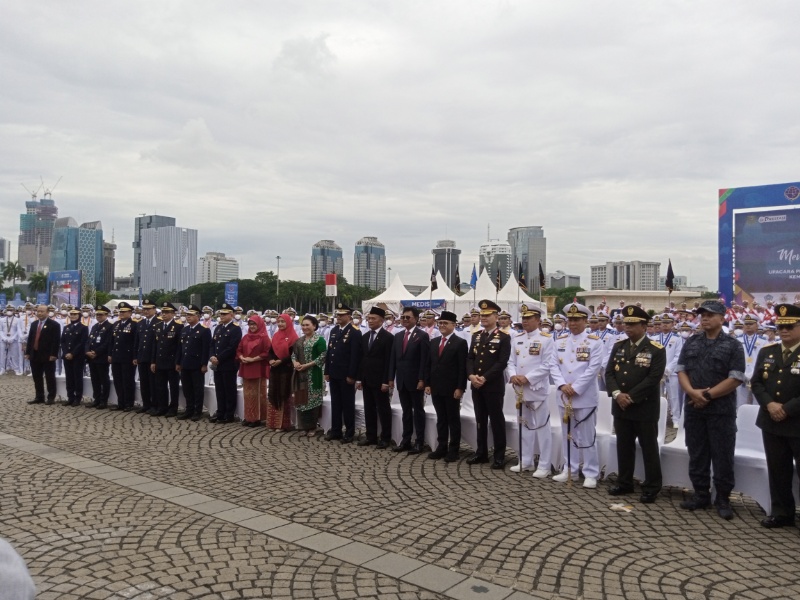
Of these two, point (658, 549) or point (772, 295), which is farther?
point (772, 295)

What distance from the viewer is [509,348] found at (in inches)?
302

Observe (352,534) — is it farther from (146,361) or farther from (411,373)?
(146,361)

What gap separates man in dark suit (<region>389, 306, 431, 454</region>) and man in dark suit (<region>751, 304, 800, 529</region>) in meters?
4.03

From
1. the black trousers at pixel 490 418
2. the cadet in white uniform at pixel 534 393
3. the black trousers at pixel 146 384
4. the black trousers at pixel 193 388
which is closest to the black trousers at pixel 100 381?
the black trousers at pixel 146 384

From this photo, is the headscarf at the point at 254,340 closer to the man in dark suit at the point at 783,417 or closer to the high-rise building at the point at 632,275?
the man in dark suit at the point at 783,417

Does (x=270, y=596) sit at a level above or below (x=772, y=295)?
below

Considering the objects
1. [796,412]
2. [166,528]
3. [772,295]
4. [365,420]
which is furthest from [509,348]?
[772,295]

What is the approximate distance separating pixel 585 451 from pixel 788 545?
224 cm

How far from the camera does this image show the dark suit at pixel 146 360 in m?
11.7

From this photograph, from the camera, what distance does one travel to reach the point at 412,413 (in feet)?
28.1

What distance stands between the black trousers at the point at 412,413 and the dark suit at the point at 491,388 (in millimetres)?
815

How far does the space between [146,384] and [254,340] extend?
2843mm

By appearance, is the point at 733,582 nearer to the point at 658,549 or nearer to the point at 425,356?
the point at 658,549

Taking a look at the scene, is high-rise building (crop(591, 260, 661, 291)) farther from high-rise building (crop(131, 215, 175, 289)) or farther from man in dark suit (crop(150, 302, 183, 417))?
man in dark suit (crop(150, 302, 183, 417))
